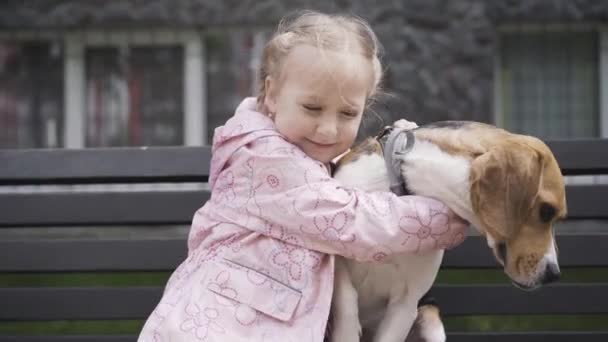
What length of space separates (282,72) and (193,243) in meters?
0.52

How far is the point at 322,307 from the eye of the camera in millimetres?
2354

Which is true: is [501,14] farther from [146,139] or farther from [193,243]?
[193,243]

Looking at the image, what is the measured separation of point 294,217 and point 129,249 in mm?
1036

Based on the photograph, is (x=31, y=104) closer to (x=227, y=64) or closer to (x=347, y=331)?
(x=227, y=64)

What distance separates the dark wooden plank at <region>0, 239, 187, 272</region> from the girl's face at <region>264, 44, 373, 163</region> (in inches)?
36.4

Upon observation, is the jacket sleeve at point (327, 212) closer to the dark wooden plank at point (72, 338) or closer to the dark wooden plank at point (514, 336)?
the dark wooden plank at point (514, 336)

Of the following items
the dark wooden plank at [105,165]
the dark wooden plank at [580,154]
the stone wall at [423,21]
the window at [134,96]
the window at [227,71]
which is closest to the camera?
the dark wooden plank at [580,154]

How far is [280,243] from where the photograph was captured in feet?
7.88

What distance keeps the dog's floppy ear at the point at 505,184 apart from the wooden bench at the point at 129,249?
899 millimetres

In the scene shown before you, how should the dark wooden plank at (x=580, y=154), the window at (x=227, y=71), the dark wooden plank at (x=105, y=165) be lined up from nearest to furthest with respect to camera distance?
the dark wooden plank at (x=580, y=154) < the dark wooden plank at (x=105, y=165) < the window at (x=227, y=71)

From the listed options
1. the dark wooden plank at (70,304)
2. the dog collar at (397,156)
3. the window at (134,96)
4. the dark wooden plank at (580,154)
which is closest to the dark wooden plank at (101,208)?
the dark wooden plank at (70,304)

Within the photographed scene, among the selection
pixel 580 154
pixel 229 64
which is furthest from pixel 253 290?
pixel 229 64

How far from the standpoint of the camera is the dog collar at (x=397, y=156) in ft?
7.85

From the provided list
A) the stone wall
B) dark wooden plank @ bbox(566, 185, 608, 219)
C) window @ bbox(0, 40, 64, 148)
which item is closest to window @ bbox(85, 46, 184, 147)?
window @ bbox(0, 40, 64, 148)
